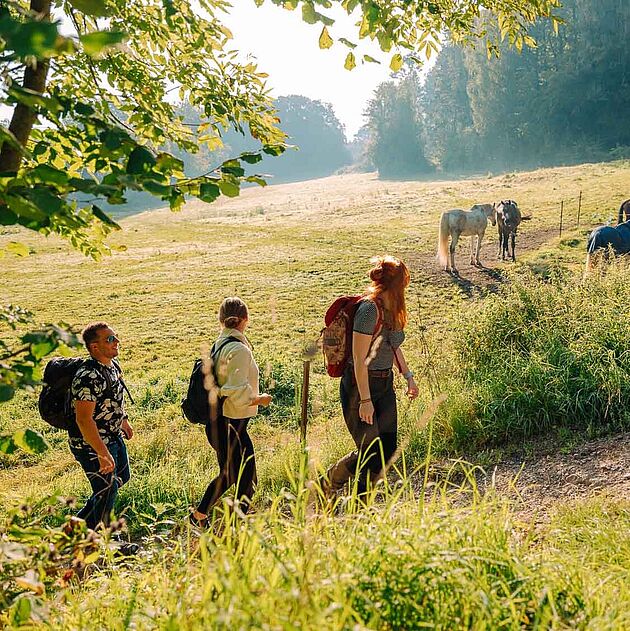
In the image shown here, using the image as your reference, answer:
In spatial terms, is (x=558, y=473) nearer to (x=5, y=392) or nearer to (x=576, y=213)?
(x=5, y=392)

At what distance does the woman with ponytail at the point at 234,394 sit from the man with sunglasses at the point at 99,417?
0.71 m

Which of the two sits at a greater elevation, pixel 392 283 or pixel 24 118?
pixel 24 118

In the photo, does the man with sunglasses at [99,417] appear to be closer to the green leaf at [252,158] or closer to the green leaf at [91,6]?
the green leaf at [252,158]

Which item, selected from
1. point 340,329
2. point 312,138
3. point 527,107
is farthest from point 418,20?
point 312,138

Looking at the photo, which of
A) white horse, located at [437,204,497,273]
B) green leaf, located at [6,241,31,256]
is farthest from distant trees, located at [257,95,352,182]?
green leaf, located at [6,241,31,256]

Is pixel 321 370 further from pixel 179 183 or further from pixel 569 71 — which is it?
pixel 569 71

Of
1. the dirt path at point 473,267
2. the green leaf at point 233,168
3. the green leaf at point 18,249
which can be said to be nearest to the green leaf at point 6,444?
the green leaf at point 18,249

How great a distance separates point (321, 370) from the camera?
33.1 ft

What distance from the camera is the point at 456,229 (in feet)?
58.2

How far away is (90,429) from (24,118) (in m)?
2.26

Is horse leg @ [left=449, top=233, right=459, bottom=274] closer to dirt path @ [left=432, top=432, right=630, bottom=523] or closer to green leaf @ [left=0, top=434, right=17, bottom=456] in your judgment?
dirt path @ [left=432, top=432, right=630, bottom=523]

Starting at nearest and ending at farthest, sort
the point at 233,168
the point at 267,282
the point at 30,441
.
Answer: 1. the point at 30,441
2. the point at 233,168
3. the point at 267,282

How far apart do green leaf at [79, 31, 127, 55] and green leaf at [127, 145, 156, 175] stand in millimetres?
693

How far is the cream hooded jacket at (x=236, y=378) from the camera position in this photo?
436 centimetres
